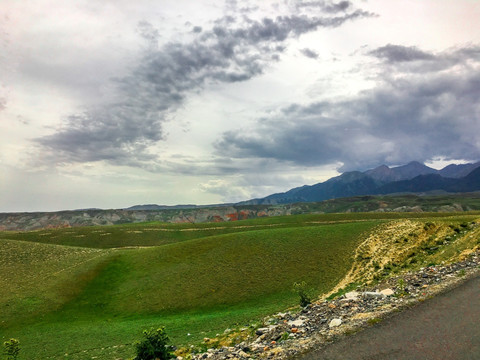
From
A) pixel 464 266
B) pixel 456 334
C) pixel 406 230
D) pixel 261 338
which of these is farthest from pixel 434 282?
pixel 406 230

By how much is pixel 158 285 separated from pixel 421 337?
47.9m

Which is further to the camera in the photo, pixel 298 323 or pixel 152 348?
pixel 298 323

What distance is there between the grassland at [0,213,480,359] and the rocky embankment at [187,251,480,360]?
38.1 ft

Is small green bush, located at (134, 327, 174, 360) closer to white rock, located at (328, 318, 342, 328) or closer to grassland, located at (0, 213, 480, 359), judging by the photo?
grassland, located at (0, 213, 480, 359)

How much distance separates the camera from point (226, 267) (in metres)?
57.9

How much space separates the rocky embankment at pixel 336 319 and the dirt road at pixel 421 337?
0.72 m

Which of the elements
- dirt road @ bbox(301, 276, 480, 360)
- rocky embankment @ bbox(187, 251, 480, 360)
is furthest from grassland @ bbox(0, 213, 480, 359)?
dirt road @ bbox(301, 276, 480, 360)

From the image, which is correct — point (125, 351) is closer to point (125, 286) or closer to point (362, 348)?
point (362, 348)

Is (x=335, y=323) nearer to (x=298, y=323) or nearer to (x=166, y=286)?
(x=298, y=323)

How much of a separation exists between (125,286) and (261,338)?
4545 centimetres

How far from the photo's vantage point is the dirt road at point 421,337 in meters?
13.2

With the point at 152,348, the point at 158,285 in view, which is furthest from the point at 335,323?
the point at 158,285

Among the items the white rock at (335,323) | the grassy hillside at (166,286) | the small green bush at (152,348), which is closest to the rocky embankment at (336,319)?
the white rock at (335,323)

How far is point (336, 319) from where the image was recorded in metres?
18.3
